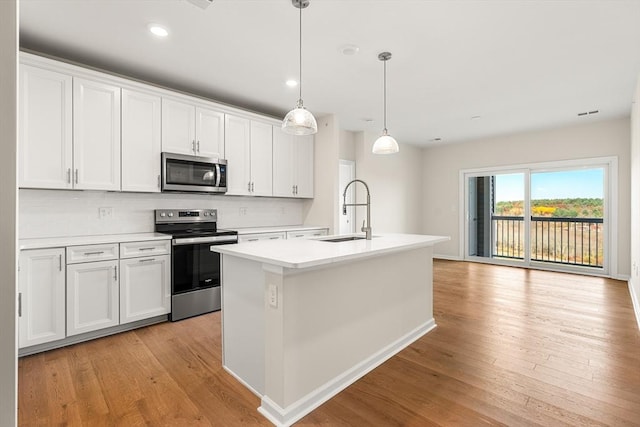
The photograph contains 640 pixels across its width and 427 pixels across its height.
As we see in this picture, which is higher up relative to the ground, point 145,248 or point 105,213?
point 105,213

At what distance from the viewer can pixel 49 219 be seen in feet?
10.0

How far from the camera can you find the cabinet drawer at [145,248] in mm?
3023

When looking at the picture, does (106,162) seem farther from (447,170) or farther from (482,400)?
(447,170)

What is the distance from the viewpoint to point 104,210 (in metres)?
3.38

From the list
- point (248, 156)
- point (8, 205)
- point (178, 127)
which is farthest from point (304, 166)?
point (8, 205)

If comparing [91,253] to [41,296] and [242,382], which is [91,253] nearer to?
[41,296]

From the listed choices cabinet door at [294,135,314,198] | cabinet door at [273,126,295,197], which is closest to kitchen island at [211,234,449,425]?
cabinet door at [273,126,295,197]

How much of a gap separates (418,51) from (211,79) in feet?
7.54

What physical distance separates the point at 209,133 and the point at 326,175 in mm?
1910

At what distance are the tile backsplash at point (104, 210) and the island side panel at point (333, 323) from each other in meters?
2.56

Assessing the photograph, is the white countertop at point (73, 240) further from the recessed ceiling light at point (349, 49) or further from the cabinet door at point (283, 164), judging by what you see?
the recessed ceiling light at point (349, 49)

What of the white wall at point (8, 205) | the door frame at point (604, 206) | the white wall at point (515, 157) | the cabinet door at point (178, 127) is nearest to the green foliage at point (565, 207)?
the door frame at point (604, 206)

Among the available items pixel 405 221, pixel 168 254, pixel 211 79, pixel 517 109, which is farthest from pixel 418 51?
pixel 405 221

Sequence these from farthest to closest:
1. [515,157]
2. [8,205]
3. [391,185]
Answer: [391,185], [515,157], [8,205]
